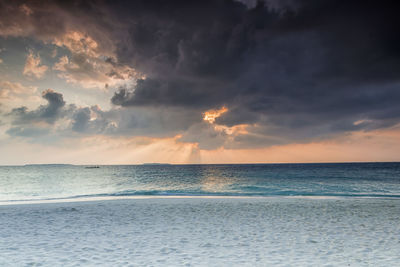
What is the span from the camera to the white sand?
8.35m

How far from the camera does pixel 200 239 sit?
10.7 meters

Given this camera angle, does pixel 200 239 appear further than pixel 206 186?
No

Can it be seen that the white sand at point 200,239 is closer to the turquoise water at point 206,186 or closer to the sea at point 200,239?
the sea at point 200,239

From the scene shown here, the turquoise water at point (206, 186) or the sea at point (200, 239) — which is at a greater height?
the sea at point (200, 239)

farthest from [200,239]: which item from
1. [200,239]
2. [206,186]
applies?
[206,186]

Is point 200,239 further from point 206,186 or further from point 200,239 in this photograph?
point 206,186

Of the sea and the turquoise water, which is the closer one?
the sea

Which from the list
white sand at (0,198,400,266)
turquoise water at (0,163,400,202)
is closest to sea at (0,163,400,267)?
white sand at (0,198,400,266)

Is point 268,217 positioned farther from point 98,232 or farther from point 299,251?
point 98,232

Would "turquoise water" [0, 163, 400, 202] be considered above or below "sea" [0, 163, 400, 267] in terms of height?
below

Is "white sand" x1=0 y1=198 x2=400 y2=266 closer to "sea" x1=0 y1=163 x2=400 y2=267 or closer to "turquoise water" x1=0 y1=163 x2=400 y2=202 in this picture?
"sea" x1=0 y1=163 x2=400 y2=267

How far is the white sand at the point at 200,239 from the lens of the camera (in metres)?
8.35

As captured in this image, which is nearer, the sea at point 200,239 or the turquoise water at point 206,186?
the sea at point 200,239

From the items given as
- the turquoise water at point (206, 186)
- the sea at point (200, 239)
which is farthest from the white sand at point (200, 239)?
the turquoise water at point (206, 186)
